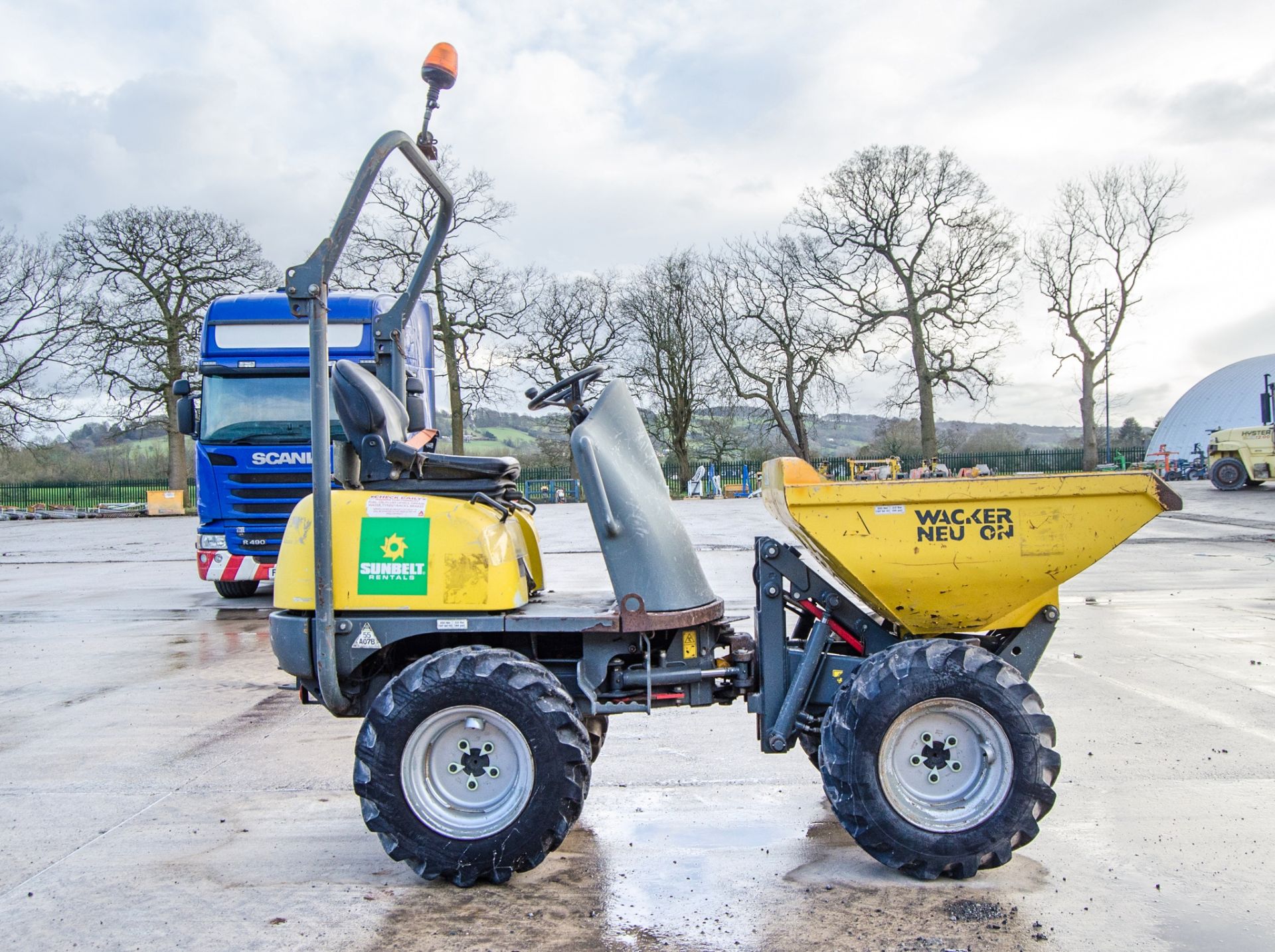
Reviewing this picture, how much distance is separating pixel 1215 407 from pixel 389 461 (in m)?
67.7

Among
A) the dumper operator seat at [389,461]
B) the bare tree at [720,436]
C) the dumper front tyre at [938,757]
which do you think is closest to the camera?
the dumper front tyre at [938,757]

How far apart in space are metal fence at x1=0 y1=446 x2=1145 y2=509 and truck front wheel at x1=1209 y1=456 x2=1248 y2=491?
13246mm

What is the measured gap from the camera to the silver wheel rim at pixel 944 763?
3.53 metres

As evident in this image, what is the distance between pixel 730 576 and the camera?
493 inches

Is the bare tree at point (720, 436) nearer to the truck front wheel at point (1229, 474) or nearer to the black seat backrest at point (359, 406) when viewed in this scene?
the truck front wheel at point (1229, 474)

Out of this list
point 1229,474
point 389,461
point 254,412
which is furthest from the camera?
point 1229,474

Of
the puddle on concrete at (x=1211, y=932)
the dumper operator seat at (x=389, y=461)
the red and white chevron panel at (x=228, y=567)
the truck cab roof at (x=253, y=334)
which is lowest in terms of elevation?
the puddle on concrete at (x=1211, y=932)

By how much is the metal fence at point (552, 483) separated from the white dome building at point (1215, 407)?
1506 centimetres

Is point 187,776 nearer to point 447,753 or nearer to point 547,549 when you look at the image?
point 447,753

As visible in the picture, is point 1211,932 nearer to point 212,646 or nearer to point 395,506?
point 395,506

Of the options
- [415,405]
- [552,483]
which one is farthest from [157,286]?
[415,405]

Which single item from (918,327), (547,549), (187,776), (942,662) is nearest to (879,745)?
(942,662)

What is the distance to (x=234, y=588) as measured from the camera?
12.4 m

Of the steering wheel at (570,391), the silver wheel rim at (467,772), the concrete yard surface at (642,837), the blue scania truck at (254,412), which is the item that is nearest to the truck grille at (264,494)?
the blue scania truck at (254,412)
